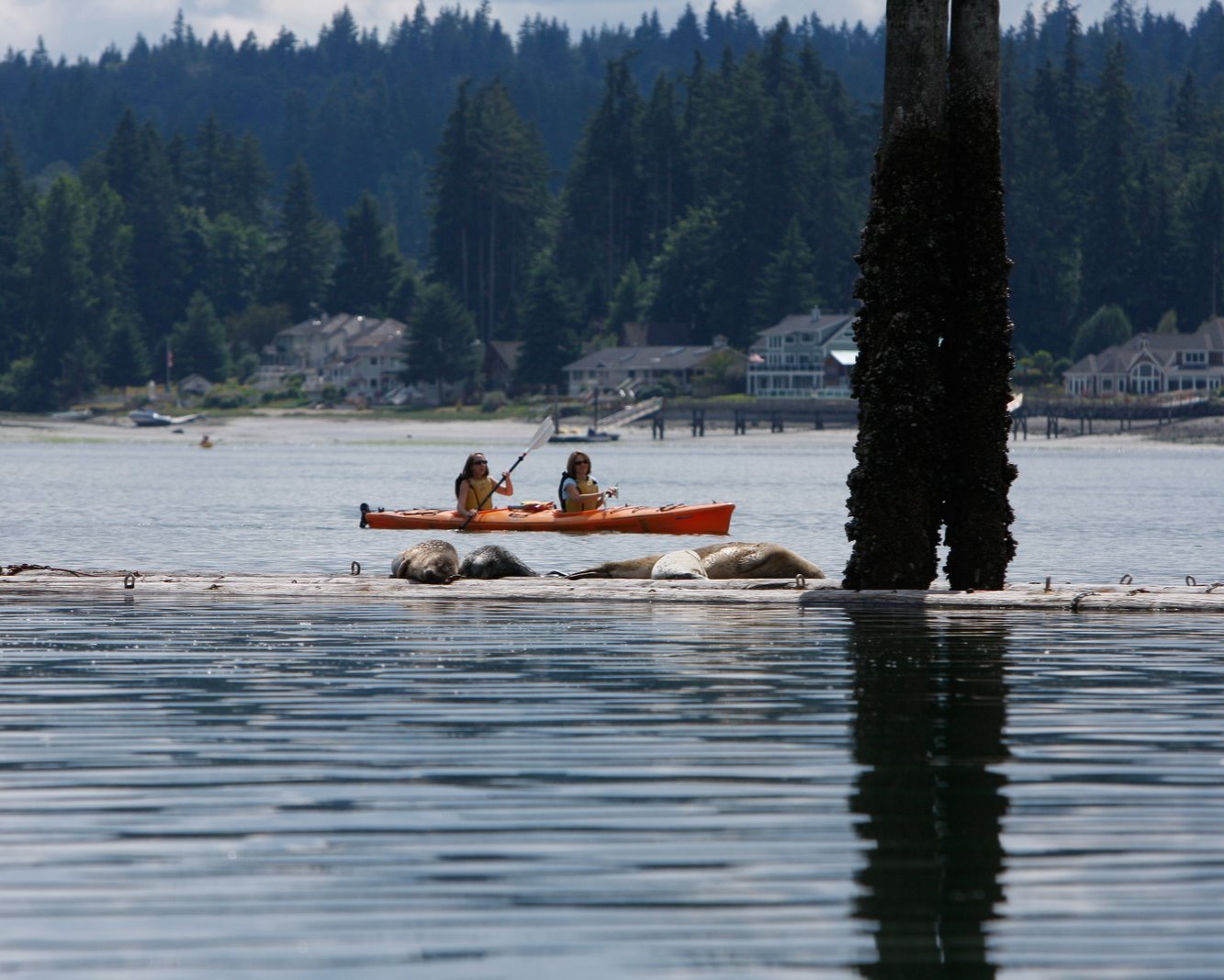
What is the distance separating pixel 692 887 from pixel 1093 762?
12.4ft

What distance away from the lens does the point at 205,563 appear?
31.8 m

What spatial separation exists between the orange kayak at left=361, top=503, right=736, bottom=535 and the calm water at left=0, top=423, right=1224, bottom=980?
466 inches

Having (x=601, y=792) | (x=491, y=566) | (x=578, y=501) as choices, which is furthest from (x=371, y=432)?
(x=601, y=792)

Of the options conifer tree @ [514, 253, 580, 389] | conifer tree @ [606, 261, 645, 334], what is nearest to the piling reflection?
conifer tree @ [514, 253, 580, 389]

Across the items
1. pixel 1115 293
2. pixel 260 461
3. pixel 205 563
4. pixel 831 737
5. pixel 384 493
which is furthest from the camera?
pixel 1115 293

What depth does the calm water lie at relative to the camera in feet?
24.8

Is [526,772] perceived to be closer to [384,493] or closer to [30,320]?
[384,493]

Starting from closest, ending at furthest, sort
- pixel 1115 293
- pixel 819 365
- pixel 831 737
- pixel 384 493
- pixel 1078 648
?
1. pixel 831 737
2. pixel 1078 648
3. pixel 384 493
4. pixel 819 365
5. pixel 1115 293

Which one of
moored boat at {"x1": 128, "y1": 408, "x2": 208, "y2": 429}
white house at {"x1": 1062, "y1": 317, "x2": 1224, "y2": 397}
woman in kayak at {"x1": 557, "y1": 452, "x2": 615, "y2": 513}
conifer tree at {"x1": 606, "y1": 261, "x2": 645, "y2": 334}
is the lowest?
moored boat at {"x1": 128, "y1": 408, "x2": 208, "y2": 429}

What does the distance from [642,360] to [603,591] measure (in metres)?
153

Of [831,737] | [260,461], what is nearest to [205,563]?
[831,737]

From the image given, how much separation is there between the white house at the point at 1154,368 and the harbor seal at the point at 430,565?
140603mm

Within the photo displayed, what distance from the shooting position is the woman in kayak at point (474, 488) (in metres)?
31.4

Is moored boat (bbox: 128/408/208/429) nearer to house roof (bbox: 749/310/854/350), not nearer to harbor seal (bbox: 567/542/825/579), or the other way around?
house roof (bbox: 749/310/854/350)
